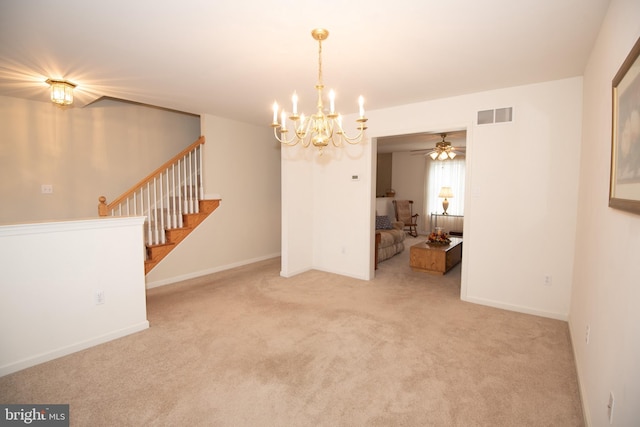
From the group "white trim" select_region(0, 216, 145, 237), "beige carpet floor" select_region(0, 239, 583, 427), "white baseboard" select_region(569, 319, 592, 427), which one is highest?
"white trim" select_region(0, 216, 145, 237)

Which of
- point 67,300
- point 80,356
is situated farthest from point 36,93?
point 80,356

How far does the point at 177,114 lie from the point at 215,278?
2.92 meters

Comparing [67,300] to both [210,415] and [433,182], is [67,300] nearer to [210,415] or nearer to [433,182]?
[210,415]

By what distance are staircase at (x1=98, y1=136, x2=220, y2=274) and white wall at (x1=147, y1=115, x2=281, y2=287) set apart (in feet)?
0.46

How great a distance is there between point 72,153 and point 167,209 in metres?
1.40

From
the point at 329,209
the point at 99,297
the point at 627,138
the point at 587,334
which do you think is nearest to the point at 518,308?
the point at 587,334

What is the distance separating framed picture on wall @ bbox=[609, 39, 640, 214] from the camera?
123 cm

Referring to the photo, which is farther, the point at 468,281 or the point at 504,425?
the point at 468,281

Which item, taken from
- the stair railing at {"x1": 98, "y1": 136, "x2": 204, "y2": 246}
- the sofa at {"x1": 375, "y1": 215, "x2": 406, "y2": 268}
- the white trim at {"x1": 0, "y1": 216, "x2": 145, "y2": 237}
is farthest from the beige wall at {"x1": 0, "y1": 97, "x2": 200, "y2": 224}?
the sofa at {"x1": 375, "y1": 215, "x2": 406, "y2": 268}

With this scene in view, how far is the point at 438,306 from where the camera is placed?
3570 millimetres

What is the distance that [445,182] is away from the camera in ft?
28.4

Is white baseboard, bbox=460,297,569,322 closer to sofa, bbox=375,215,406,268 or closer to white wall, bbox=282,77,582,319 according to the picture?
white wall, bbox=282,77,582,319

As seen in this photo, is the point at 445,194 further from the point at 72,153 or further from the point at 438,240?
the point at 72,153

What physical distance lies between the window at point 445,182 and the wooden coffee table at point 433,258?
3.69 metres
